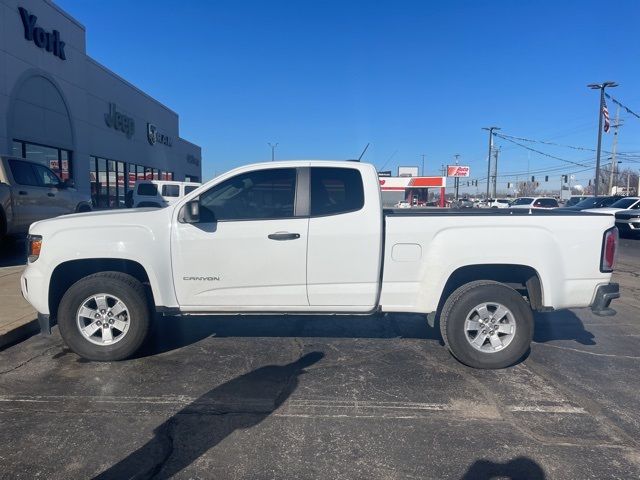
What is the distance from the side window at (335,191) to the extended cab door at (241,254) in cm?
22

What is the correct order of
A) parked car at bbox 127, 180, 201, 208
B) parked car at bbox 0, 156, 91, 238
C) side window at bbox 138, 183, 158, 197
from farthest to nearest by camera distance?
side window at bbox 138, 183, 158, 197 < parked car at bbox 127, 180, 201, 208 < parked car at bbox 0, 156, 91, 238

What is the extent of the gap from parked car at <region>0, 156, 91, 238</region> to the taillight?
10.4 meters

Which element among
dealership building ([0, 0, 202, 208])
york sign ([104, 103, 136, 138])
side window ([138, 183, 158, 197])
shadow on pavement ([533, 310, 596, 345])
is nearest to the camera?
shadow on pavement ([533, 310, 596, 345])

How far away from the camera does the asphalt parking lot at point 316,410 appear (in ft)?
10.6

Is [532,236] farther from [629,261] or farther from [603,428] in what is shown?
[629,261]

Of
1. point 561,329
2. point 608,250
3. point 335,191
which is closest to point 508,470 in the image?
point 608,250

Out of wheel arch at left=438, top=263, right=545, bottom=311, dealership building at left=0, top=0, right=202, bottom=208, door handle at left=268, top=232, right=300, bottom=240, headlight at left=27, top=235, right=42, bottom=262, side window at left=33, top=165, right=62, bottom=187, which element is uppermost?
dealership building at left=0, top=0, right=202, bottom=208

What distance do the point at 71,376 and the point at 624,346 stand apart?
595cm

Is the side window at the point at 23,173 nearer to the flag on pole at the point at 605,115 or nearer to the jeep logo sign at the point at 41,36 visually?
the jeep logo sign at the point at 41,36

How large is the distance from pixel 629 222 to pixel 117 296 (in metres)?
21.4

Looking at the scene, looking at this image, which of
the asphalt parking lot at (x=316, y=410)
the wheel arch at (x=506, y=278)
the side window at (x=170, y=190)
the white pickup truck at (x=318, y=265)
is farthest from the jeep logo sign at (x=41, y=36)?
the wheel arch at (x=506, y=278)

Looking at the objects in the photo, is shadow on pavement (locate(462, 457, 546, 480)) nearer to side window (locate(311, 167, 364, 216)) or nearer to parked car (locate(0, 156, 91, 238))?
side window (locate(311, 167, 364, 216))

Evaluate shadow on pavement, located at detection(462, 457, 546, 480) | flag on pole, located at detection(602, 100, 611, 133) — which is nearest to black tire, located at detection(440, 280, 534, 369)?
shadow on pavement, located at detection(462, 457, 546, 480)

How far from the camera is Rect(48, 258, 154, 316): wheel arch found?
5027mm
